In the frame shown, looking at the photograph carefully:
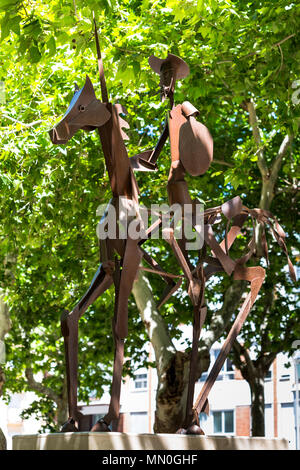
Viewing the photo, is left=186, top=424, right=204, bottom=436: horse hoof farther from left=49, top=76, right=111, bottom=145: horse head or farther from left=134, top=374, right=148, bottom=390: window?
left=134, top=374, right=148, bottom=390: window

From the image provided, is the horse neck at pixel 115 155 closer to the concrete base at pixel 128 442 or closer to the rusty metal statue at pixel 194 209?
the rusty metal statue at pixel 194 209

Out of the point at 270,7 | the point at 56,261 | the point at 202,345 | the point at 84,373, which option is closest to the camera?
the point at 270,7

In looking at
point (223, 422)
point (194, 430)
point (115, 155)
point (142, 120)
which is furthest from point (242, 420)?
point (115, 155)

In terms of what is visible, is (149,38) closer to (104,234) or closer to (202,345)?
(202,345)

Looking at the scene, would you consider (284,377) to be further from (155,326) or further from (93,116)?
(93,116)

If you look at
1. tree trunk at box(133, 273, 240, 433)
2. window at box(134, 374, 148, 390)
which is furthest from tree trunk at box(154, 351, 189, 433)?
window at box(134, 374, 148, 390)

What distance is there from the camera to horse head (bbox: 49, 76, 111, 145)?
518 cm

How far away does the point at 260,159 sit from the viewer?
1230cm

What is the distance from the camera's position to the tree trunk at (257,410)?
16016mm

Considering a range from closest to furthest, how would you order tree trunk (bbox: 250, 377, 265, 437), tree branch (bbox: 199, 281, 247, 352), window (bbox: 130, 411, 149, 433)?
tree branch (bbox: 199, 281, 247, 352)
tree trunk (bbox: 250, 377, 265, 437)
window (bbox: 130, 411, 149, 433)

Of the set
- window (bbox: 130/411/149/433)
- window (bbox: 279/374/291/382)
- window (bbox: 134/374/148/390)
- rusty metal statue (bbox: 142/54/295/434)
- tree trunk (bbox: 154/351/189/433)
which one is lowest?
window (bbox: 130/411/149/433)

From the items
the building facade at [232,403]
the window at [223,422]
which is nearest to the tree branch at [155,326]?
the building facade at [232,403]
